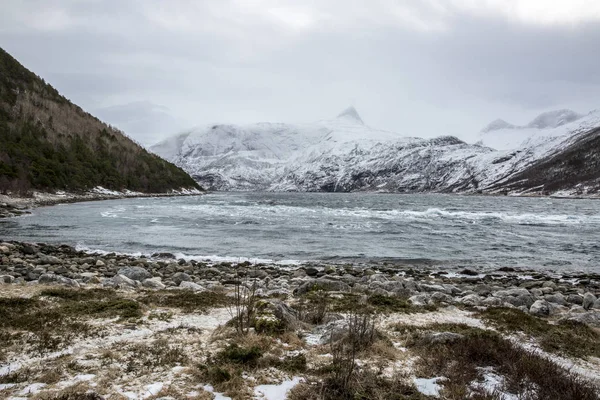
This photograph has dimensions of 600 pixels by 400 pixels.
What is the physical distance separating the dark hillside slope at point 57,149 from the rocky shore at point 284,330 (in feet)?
187

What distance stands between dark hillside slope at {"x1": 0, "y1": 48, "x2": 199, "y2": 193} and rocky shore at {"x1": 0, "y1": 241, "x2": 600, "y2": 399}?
56911mm

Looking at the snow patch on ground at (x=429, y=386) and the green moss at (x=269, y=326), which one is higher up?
the green moss at (x=269, y=326)

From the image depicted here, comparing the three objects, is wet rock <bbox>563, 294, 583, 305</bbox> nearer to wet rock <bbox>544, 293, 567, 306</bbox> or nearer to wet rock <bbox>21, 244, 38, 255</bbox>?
wet rock <bbox>544, 293, 567, 306</bbox>

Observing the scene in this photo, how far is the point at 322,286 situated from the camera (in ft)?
46.8

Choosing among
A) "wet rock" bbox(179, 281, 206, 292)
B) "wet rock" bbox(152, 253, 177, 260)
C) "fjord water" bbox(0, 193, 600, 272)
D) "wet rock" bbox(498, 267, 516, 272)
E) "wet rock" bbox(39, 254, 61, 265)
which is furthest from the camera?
"fjord water" bbox(0, 193, 600, 272)

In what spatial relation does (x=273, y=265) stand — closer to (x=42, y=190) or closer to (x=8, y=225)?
(x=8, y=225)

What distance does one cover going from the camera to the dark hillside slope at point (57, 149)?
70.4 m

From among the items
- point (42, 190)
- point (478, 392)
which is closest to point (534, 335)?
point (478, 392)

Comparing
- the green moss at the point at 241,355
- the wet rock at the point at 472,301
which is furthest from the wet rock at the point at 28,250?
the wet rock at the point at 472,301

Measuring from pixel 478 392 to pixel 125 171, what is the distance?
4703 inches

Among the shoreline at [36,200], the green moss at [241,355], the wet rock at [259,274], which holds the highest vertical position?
the shoreline at [36,200]

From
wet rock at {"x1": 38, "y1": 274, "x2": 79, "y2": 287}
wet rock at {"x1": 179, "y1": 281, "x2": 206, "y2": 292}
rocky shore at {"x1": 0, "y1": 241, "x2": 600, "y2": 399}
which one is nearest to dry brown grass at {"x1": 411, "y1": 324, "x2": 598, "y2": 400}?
rocky shore at {"x1": 0, "y1": 241, "x2": 600, "y2": 399}

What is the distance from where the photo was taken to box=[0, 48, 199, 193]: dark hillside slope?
7038cm

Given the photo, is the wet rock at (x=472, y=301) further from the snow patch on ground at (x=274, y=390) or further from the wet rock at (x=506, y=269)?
the wet rock at (x=506, y=269)
